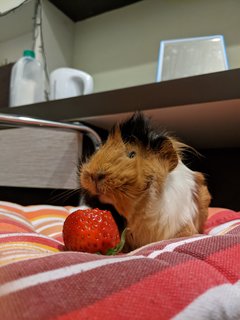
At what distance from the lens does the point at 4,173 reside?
3.70 ft

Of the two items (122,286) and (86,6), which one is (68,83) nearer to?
(86,6)

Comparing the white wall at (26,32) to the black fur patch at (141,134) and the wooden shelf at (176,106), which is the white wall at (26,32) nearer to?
the wooden shelf at (176,106)

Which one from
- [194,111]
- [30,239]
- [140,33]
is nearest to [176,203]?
[30,239]

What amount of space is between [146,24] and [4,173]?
1059 mm

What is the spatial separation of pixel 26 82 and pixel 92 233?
45.8 inches

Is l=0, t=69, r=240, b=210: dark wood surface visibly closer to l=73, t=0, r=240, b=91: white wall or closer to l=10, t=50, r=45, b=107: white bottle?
l=10, t=50, r=45, b=107: white bottle

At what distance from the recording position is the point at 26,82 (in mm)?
1467

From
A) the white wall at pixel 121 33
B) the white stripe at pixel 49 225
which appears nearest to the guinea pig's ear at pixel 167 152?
the white stripe at pixel 49 225

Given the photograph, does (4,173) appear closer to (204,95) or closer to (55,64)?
(204,95)

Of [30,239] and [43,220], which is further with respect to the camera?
[43,220]

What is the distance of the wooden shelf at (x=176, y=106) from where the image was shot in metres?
0.75

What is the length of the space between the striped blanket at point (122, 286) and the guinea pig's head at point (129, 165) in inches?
6.0

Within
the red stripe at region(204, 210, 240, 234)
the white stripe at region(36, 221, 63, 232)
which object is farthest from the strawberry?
the red stripe at region(204, 210, 240, 234)

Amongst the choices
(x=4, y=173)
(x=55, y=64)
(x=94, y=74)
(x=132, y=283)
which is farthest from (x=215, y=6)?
(x=132, y=283)
